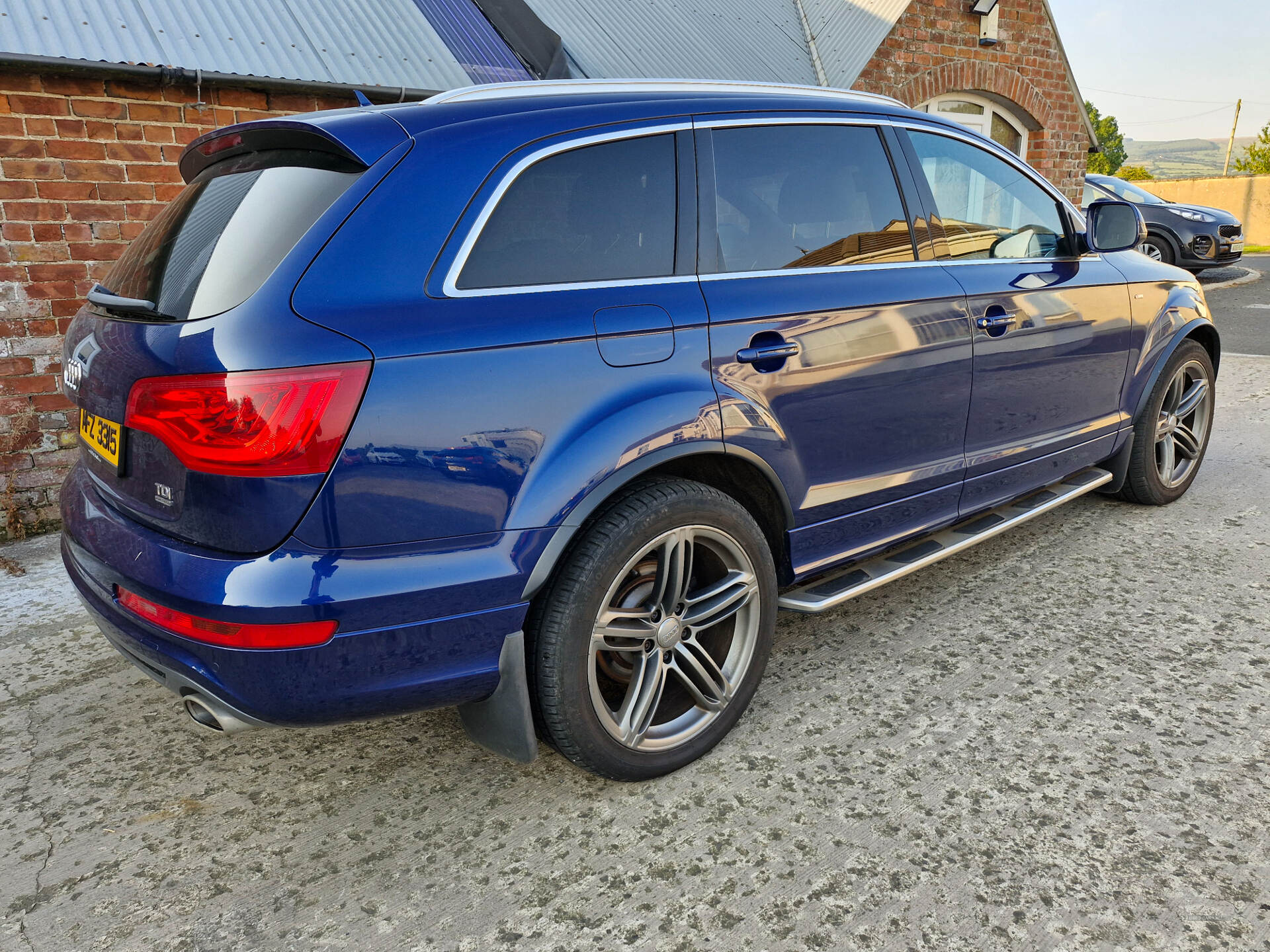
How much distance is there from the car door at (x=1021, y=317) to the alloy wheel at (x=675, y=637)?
123 cm

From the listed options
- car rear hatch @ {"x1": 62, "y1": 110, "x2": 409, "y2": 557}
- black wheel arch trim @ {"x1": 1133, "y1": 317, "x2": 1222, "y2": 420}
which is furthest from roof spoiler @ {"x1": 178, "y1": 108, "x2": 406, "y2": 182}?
black wheel arch trim @ {"x1": 1133, "y1": 317, "x2": 1222, "y2": 420}

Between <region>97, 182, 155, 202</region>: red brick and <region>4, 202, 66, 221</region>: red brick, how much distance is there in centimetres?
21

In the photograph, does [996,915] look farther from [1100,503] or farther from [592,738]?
[1100,503]

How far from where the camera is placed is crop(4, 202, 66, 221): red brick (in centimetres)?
459

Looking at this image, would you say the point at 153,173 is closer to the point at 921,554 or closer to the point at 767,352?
the point at 767,352

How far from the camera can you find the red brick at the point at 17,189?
4556 mm

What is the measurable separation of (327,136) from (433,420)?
76 centimetres

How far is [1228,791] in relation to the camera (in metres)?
2.38

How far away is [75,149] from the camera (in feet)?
15.5

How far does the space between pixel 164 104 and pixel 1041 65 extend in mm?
10238

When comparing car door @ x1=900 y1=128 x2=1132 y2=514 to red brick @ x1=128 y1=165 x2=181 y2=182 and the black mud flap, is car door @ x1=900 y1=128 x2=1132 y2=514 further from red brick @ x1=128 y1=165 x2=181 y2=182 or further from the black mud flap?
red brick @ x1=128 y1=165 x2=181 y2=182

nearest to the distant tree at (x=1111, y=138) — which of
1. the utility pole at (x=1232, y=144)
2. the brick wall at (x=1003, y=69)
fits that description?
the utility pole at (x=1232, y=144)

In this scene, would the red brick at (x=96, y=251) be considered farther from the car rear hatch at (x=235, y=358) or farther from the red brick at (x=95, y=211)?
the car rear hatch at (x=235, y=358)

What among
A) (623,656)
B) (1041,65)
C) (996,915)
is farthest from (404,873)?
(1041,65)
